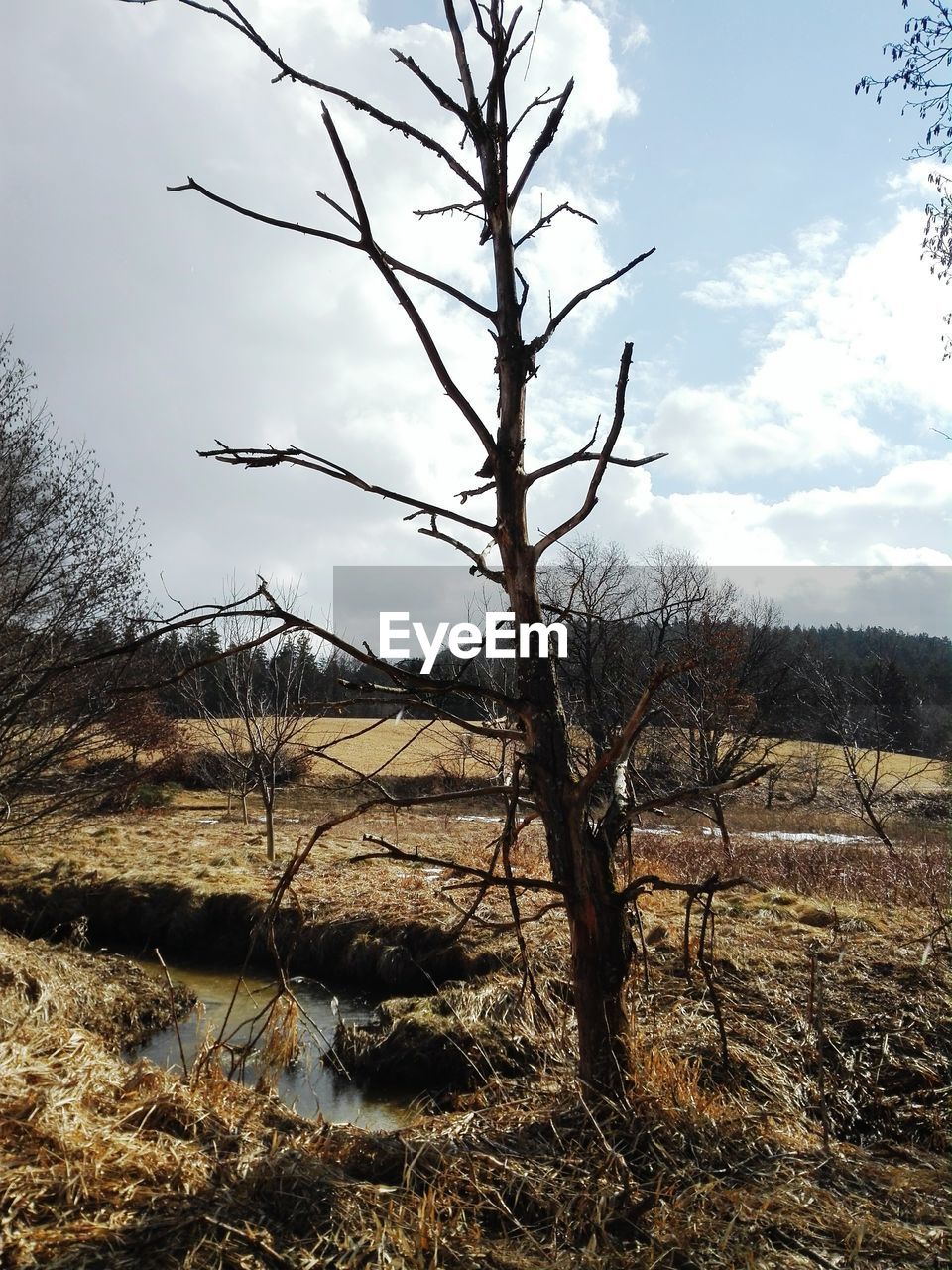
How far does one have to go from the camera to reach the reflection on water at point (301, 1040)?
543 centimetres

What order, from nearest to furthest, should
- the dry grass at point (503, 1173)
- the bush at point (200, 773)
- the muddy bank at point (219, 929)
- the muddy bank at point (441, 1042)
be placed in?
1. the dry grass at point (503, 1173)
2. the muddy bank at point (441, 1042)
3. the muddy bank at point (219, 929)
4. the bush at point (200, 773)

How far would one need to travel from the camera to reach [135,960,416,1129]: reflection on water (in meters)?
5.43

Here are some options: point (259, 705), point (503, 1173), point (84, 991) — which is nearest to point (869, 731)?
point (259, 705)

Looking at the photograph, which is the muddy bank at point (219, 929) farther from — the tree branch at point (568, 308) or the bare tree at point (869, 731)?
the bare tree at point (869, 731)

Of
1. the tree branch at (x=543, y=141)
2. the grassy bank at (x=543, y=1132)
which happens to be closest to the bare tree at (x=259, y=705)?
the grassy bank at (x=543, y=1132)

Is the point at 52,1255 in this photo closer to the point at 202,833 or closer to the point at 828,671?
the point at 202,833

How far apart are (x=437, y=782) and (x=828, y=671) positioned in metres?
14.3

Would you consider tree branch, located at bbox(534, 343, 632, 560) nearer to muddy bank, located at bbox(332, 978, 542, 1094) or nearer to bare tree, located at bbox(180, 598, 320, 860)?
muddy bank, located at bbox(332, 978, 542, 1094)

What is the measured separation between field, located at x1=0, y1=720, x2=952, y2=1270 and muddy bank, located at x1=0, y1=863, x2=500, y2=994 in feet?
0.22

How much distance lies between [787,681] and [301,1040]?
94.3ft

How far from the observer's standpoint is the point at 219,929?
10.1 m

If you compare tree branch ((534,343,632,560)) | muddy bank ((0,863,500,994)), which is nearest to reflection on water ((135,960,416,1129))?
muddy bank ((0,863,500,994))

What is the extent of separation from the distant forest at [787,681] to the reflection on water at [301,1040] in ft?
13.9

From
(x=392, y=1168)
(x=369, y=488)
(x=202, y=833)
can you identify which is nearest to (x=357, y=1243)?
(x=392, y=1168)
